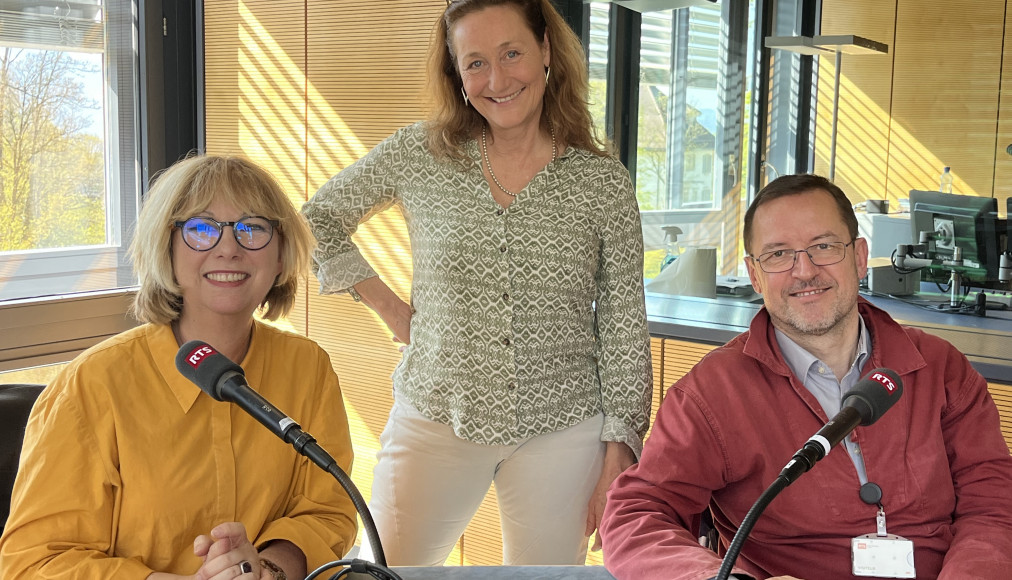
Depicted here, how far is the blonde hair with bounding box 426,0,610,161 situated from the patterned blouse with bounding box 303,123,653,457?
4cm

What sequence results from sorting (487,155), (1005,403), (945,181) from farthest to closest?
(945,181), (1005,403), (487,155)

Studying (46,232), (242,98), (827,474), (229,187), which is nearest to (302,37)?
(242,98)

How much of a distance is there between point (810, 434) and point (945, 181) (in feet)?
6.27

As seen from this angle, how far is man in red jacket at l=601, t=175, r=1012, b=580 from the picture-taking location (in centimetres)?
160

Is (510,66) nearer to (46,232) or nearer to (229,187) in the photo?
(229,187)

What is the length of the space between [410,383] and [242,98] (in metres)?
2.08

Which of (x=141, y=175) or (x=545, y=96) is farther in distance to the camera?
(x=141, y=175)

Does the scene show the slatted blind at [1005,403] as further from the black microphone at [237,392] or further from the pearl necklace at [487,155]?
the black microphone at [237,392]

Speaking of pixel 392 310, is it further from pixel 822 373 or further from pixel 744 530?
pixel 744 530

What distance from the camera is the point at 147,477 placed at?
1455mm

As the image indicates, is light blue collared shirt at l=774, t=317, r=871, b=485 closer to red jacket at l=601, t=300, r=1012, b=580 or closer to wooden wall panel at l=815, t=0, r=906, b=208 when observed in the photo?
red jacket at l=601, t=300, r=1012, b=580

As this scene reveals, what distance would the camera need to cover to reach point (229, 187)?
158 cm

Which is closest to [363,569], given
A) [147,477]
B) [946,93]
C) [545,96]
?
[147,477]

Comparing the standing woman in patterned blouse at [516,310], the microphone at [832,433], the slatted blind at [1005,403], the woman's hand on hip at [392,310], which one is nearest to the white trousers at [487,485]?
the standing woman in patterned blouse at [516,310]
